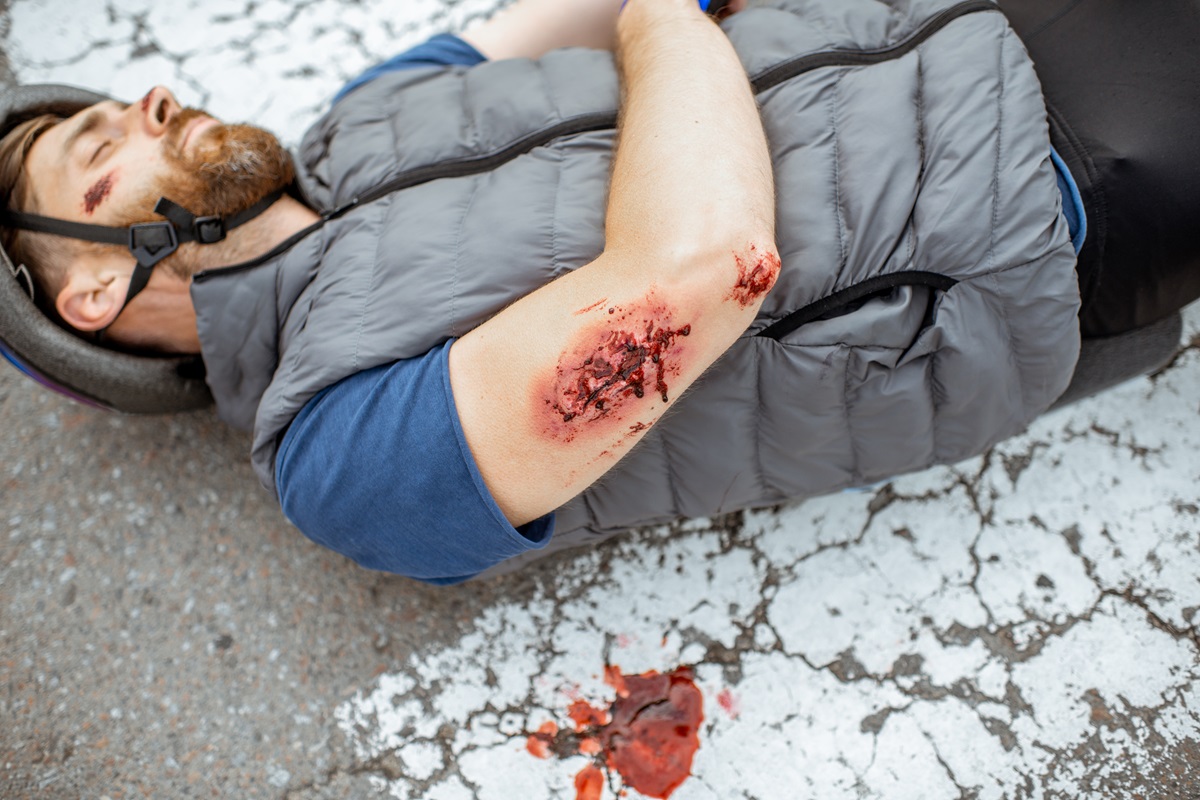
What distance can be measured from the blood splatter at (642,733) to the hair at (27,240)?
1.34m

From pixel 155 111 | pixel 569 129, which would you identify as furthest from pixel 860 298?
pixel 155 111

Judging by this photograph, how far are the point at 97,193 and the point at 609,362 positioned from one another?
113 centimetres

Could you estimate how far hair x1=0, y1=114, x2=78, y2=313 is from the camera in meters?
1.44

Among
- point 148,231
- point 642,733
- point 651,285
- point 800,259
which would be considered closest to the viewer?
point 651,285

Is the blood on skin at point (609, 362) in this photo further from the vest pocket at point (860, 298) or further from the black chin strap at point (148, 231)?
the black chin strap at point (148, 231)

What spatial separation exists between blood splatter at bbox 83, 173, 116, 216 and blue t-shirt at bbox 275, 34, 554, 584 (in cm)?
66

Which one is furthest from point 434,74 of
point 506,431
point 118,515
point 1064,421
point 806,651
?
point 1064,421

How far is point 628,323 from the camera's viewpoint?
103 cm

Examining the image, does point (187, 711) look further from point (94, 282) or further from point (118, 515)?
point (94, 282)

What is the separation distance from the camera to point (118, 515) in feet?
5.66

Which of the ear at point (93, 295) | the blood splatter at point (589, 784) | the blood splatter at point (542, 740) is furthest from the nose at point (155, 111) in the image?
the blood splatter at point (589, 784)

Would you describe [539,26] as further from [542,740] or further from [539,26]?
[542,740]

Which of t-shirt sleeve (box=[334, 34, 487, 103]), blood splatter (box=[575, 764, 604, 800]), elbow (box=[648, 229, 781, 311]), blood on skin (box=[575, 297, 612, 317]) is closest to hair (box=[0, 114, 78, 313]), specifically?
t-shirt sleeve (box=[334, 34, 487, 103])

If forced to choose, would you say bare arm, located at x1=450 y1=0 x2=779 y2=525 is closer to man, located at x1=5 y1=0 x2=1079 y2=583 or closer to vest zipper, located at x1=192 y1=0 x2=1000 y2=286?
man, located at x1=5 y1=0 x2=1079 y2=583
